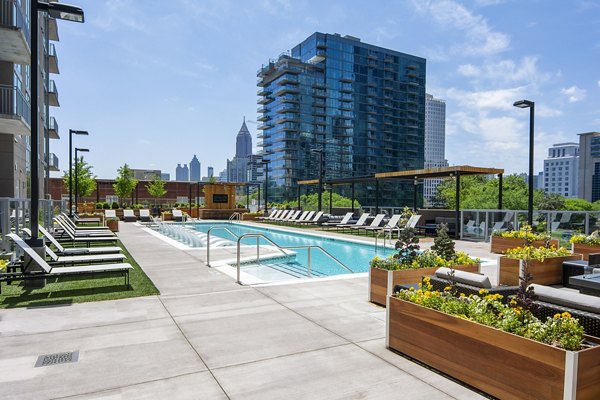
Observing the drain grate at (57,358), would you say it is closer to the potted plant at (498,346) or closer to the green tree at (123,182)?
the potted plant at (498,346)

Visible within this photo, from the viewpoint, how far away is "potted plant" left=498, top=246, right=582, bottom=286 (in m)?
8.34

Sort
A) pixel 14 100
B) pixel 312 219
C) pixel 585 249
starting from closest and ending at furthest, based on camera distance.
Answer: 1. pixel 585 249
2. pixel 14 100
3. pixel 312 219

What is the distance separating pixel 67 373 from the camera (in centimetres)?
380

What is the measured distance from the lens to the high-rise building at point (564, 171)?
18325 cm

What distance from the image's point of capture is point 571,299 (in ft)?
12.9

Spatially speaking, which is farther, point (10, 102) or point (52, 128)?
point (52, 128)

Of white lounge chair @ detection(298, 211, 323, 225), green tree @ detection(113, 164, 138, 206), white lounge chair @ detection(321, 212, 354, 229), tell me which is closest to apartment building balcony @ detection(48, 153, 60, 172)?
green tree @ detection(113, 164, 138, 206)

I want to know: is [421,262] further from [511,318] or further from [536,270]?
[511,318]

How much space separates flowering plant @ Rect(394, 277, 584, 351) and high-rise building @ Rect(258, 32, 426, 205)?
83.0m

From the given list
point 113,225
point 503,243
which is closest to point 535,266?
point 503,243

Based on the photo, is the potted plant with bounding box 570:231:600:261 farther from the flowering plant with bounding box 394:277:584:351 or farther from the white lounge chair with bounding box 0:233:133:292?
the white lounge chair with bounding box 0:233:133:292

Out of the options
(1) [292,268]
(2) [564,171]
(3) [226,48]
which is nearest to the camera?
(1) [292,268]

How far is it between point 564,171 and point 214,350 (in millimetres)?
225161

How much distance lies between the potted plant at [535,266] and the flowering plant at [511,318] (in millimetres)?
5027
